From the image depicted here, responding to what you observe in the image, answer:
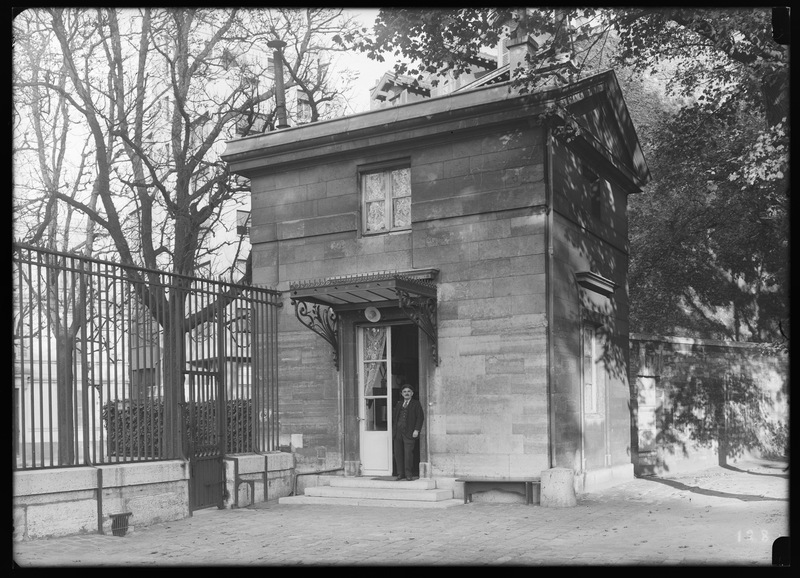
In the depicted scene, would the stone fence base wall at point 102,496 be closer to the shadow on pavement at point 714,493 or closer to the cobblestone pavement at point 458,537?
the cobblestone pavement at point 458,537

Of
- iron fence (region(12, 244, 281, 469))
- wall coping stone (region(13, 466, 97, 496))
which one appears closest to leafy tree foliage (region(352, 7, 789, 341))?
iron fence (region(12, 244, 281, 469))

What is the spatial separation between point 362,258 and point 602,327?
4829mm

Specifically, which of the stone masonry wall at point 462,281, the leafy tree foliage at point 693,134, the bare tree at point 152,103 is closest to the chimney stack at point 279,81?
the bare tree at point 152,103

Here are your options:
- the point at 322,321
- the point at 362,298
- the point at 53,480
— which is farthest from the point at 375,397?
the point at 53,480

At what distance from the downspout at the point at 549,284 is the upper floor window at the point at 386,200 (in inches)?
101

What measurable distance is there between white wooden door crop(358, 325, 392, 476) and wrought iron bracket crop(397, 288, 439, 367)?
1.03 meters

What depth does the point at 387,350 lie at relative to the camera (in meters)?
15.9

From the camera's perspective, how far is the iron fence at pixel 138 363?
428 inches

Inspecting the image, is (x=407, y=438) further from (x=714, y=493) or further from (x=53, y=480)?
(x=53, y=480)

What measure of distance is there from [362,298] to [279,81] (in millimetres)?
10812

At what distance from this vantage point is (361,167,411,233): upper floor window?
633 inches

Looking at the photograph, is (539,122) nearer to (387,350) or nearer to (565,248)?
(565,248)
